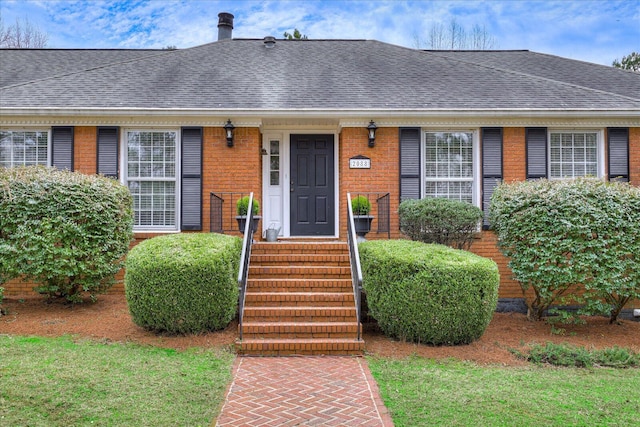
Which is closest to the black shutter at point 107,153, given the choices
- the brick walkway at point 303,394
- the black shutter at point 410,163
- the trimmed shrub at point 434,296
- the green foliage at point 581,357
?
the brick walkway at point 303,394

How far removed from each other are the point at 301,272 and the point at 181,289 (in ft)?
6.58

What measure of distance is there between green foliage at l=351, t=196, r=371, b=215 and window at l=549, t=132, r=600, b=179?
145 inches

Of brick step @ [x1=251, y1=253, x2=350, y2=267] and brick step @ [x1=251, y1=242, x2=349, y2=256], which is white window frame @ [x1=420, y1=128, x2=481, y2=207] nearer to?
brick step @ [x1=251, y1=242, x2=349, y2=256]

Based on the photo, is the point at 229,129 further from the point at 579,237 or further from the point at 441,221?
the point at 579,237

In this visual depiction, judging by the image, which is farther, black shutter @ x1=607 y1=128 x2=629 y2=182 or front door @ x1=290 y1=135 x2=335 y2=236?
front door @ x1=290 y1=135 x2=335 y2=236

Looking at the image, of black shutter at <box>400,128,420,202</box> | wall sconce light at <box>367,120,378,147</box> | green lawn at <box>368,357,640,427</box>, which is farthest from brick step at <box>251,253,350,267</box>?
wall sconce light at <box>367,120,378,147</box>

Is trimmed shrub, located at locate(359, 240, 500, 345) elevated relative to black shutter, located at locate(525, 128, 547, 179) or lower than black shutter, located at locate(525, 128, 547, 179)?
lower

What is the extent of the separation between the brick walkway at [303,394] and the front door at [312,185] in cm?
441

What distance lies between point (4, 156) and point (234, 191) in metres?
4.26

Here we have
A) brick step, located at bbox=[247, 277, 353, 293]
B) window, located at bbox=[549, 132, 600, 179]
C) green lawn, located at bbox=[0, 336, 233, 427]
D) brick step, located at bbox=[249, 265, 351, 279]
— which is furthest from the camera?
window, located at bbox=[549, 132, 600, 179]

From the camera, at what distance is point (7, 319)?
7.50 meters

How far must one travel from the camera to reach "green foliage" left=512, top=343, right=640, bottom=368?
616cm

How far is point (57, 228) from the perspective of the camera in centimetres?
761

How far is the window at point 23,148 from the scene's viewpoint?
952 cm
